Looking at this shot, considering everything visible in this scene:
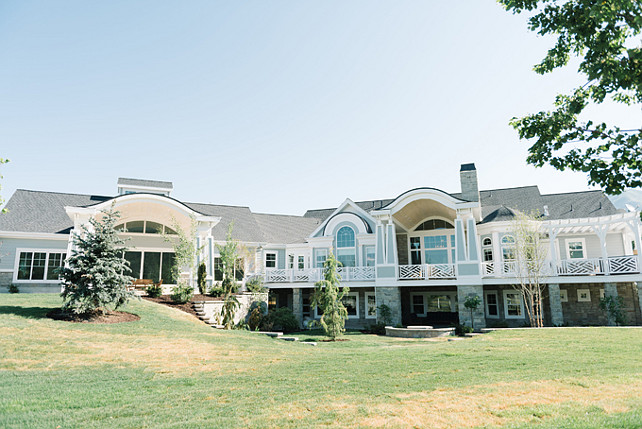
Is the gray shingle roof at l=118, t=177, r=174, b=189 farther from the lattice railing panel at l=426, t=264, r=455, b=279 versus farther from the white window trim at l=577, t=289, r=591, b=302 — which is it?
the white window trim at l=577, t=289, r=591, b=302

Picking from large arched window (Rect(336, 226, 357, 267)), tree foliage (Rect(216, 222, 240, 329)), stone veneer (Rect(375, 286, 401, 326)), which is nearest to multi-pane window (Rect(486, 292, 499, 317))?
stone veneer (Rect(375, 286, 401, 326))

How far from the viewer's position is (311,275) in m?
23.0

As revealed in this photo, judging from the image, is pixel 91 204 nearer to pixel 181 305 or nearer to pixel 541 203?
pixel 181 305

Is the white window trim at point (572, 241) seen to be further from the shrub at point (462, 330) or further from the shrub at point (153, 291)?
the shrub at point (153, 291)

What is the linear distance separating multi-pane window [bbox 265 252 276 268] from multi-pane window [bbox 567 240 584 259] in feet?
56.2

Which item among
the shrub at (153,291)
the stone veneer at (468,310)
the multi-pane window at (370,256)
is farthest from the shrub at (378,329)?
the shrub at (153,291)

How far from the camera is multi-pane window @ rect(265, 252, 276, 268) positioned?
2658 cm

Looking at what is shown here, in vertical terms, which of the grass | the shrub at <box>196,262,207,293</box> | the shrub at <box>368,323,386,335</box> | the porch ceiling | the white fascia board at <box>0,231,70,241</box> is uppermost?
the porch ceiling

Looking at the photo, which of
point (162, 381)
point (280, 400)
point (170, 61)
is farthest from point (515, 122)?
point (170, 61)

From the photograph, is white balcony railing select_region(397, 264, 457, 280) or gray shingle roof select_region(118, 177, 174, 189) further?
gray shingle roof select_region(118, 177, 174, 189)

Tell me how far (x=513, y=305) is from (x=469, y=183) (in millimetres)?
6828

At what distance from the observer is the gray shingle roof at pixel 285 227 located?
2730 centimetres

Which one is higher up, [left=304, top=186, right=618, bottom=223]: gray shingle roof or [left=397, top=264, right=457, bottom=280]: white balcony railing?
[left=304, top=186, right=618, bottom=223]: gray shingle roof

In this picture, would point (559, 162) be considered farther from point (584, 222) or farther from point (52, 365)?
point (584, 222)
